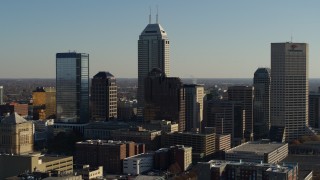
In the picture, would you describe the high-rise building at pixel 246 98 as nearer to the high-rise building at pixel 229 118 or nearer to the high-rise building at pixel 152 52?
the high-rise building at pixel 229 118

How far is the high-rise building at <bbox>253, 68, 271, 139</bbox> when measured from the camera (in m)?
103

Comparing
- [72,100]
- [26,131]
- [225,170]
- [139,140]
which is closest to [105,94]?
[72,100]

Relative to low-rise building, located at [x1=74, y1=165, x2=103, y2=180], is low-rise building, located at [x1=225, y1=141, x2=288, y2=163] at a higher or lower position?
higher

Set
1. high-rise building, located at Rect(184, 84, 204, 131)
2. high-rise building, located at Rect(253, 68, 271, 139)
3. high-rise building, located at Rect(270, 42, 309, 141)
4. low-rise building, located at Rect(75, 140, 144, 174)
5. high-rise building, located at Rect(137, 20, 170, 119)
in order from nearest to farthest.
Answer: low-rise building, located at Rect(75, 140, 144, 174)
high-rise building, located at Rect(270, 42, 309, 141)
high-rise building, located at Rect(184, 84, 204, 131)
high-rise building, located at Rect(253, 68, 271, 139)
high-rise building, located at Rect(137, 20, 170, 119)

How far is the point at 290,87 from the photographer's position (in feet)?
323

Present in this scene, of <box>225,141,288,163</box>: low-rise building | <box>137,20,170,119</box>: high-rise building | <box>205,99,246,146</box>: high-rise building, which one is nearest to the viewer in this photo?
<box>225,141,288,163</box>: low-rise building

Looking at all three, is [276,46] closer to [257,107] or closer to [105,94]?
[257,107]

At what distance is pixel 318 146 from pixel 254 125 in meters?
19.4

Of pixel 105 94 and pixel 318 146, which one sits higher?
pixel 105 94

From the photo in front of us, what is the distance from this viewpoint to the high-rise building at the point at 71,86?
101m

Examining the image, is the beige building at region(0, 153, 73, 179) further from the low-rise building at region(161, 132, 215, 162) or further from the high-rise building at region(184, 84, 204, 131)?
the high-rise building at region(184, 84, 204, 131)

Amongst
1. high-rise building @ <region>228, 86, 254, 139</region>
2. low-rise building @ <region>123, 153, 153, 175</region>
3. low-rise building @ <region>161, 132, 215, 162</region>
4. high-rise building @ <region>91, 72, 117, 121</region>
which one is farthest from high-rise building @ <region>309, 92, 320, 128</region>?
low-rise building @ <region>123, 153, 153, 175</region>

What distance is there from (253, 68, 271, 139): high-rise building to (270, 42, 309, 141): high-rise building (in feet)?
13.1

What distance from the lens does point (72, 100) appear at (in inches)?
4001
